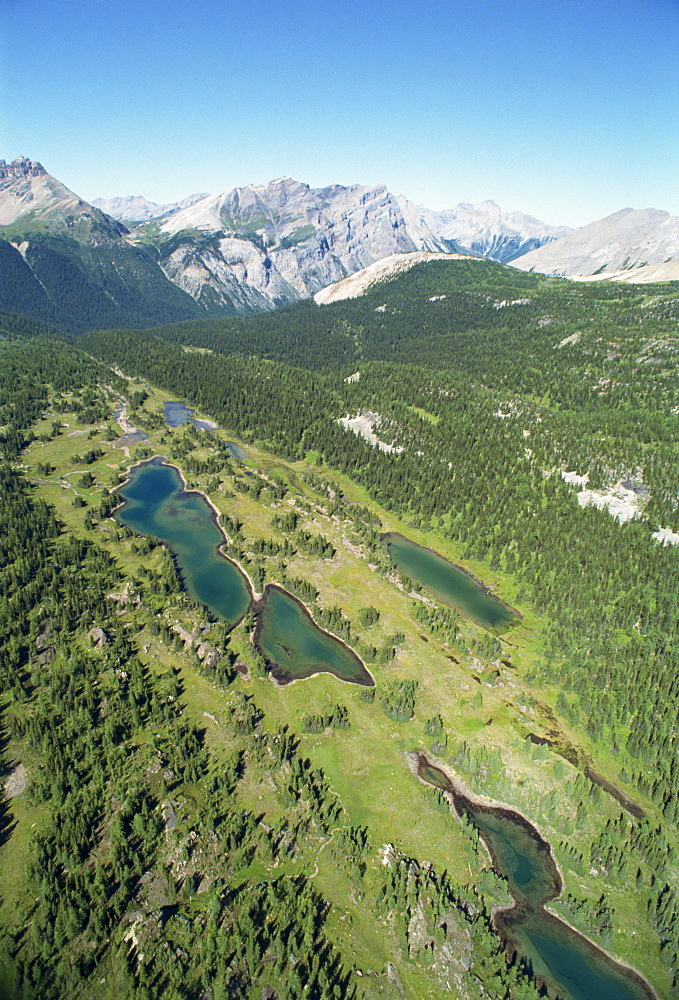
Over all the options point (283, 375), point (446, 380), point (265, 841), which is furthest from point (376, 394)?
point (265, 841)

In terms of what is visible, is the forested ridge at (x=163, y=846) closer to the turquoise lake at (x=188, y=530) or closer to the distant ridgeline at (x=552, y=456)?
the turquoise lake at (x=188, y=530)

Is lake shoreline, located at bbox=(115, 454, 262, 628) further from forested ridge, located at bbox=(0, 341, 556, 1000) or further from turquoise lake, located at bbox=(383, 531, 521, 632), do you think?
turquoise lake, located at bbox=(383, 531, 521, 632)

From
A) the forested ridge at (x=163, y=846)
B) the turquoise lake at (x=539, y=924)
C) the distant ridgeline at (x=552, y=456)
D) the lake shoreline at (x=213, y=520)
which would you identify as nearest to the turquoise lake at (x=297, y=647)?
the lake shoreline at (x=213, y=520)

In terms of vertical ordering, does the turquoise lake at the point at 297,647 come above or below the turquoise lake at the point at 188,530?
below

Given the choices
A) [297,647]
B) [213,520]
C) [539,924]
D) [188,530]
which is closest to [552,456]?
[213,520]

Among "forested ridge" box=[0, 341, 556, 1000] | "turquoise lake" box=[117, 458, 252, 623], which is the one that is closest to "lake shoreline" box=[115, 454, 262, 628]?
"turquoise lake" box=[117, 458, 252, 623]

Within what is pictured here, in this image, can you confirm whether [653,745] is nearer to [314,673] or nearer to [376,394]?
[314,673]
